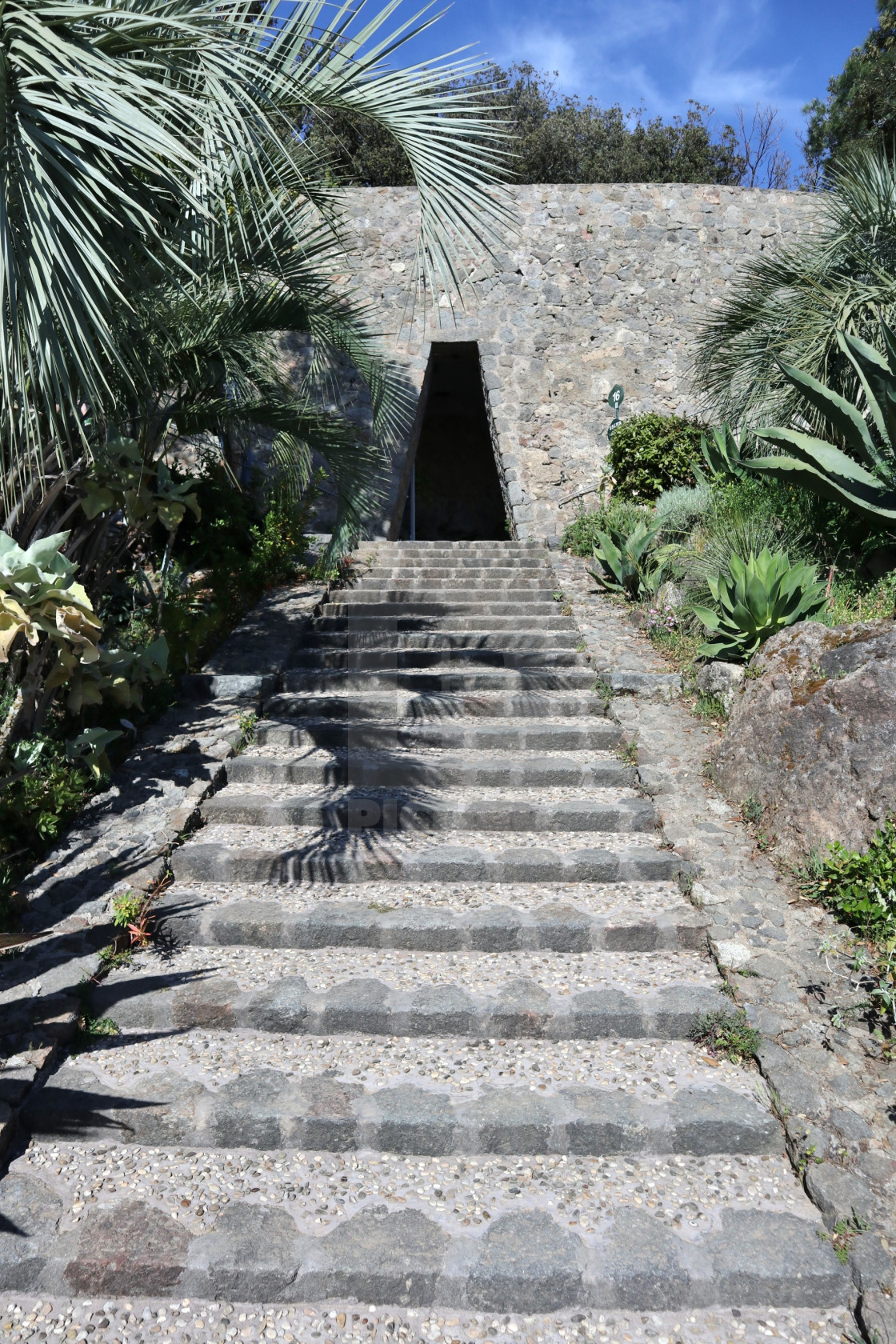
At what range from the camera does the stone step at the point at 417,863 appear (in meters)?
3.56

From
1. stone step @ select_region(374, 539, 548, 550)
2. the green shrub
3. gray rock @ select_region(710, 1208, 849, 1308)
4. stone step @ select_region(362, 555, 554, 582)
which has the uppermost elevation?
the green shrub

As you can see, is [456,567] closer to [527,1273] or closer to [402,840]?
[402,840]

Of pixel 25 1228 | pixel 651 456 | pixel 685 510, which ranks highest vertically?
pixel 651 456

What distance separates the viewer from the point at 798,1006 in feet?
9.04

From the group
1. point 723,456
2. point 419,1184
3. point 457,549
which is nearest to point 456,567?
point 457,549

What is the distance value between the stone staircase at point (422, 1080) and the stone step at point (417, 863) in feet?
0.04

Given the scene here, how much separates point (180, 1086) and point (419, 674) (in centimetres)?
309

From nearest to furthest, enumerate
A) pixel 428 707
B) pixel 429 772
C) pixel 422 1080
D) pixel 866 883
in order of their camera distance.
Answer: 1. pixel 422 1080
2. pixel 866 883
3. pixel 429 772
4. pixel 428 707

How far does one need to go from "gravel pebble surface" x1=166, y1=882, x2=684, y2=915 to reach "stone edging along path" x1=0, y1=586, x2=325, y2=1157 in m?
0.30

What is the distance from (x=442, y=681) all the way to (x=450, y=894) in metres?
2.00

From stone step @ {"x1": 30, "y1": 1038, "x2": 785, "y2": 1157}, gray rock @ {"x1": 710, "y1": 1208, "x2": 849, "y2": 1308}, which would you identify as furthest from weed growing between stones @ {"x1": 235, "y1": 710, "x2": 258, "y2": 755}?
gray rock @ {"x1": 710, "y1": 1208, "x2": 849, "y2": 1308}

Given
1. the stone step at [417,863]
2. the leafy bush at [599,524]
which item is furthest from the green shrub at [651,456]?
the stone step at [417,863]

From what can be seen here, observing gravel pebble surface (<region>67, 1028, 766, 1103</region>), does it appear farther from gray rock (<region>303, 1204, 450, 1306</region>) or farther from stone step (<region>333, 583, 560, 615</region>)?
stone step (<region>333, 583, 560, 615</region>)

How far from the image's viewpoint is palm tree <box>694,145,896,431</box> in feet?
19.5
